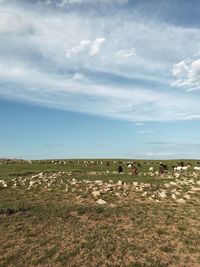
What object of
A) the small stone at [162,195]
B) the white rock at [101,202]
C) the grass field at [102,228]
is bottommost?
the grass field at [102,228]

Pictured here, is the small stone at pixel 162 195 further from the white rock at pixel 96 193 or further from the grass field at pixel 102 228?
the white rock at pixel 96 193

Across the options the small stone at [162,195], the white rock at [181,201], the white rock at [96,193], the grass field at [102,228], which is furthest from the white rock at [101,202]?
the white rock at [181,201]

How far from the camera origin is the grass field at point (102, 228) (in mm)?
13820

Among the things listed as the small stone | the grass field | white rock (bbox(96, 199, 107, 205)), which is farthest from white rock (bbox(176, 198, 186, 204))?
white rock (bbox(96, 199, 107, 205))

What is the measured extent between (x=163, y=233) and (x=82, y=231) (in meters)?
3.86

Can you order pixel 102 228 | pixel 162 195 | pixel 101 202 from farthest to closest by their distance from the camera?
pixel 162 195 → pixel 101 202 → pixel 102 228

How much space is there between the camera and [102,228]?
16.8 metres

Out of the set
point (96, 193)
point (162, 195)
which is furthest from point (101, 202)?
point (162, 195)

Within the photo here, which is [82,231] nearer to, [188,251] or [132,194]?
[188,251]

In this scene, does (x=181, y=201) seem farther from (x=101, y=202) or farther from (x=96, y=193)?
(x=96, y=193)

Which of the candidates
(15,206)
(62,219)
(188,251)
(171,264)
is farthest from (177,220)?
(15,206)

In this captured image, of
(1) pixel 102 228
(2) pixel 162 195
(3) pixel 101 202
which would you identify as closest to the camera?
(1) pixel 102 228

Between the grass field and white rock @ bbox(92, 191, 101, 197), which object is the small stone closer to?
the grass field

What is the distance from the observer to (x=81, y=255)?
14.0 m
